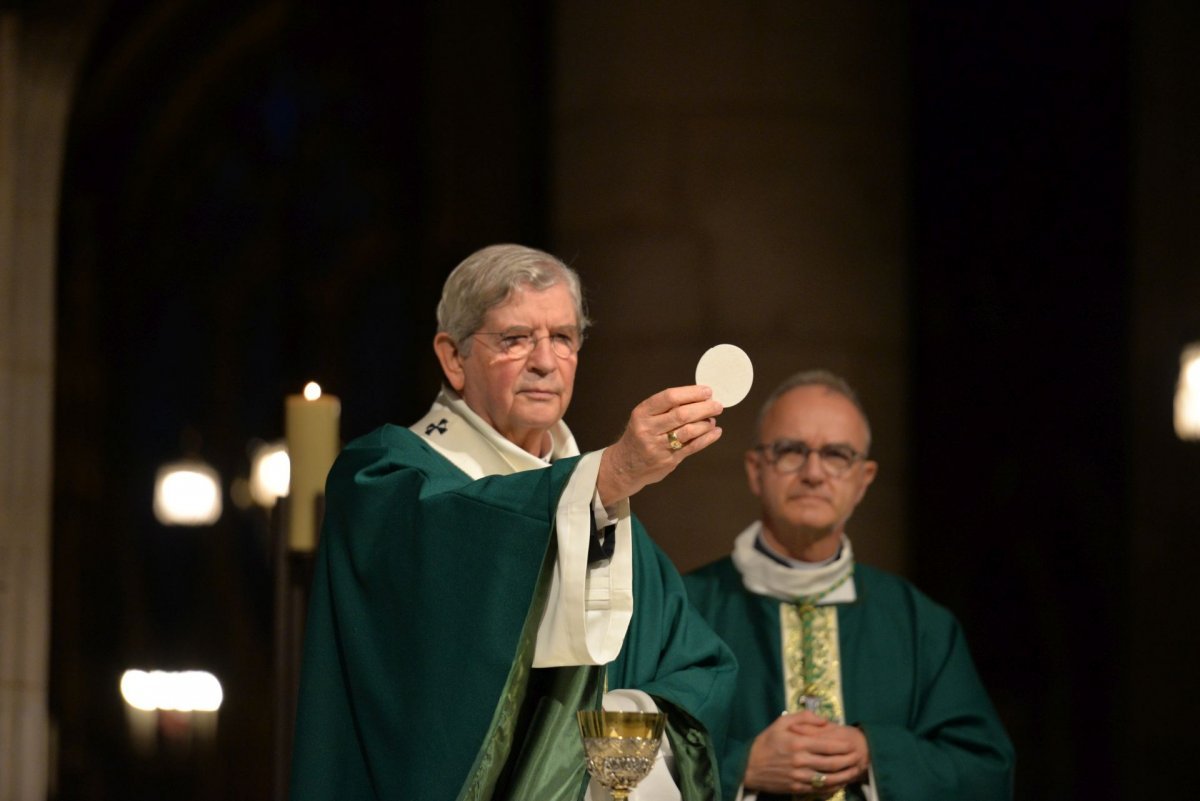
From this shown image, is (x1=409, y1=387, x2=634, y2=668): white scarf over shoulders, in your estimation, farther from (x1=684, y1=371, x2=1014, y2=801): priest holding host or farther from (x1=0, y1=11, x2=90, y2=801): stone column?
(x1=0, y1=11, x2=90, y2=801): stone column

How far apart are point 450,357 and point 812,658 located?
1.38 meters

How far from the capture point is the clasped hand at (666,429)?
3232 millimetres

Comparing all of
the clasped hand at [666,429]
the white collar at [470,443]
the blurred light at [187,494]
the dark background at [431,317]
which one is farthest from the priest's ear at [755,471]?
the blurred light at [187,494]

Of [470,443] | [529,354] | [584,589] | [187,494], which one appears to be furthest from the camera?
[187,494]

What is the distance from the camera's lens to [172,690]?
6348mm

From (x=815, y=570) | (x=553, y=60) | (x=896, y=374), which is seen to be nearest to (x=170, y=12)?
(x=553, y=60)

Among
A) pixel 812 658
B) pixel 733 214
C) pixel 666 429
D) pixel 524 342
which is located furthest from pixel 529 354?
pixel 733 214

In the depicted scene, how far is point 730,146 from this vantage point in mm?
6109

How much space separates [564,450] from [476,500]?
0.59m

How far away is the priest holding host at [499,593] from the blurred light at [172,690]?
8.51ft

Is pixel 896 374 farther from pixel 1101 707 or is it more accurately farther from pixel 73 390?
pixel 73 390

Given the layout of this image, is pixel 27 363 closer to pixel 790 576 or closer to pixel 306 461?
pixel 306 461

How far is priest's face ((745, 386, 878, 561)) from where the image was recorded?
15.7ft

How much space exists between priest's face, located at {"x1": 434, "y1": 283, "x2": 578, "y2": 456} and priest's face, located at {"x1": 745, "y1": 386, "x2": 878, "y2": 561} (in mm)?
992
